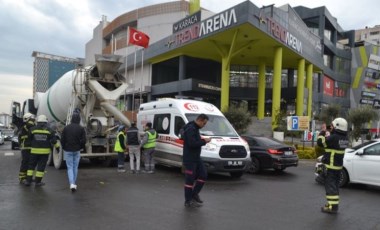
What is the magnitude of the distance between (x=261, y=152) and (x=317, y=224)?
692 centimetres

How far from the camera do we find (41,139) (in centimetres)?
917

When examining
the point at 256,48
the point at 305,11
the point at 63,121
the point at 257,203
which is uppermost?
the point at 305,11

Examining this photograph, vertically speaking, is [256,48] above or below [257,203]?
above

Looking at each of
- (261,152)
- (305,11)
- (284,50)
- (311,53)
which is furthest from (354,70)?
(261,152)

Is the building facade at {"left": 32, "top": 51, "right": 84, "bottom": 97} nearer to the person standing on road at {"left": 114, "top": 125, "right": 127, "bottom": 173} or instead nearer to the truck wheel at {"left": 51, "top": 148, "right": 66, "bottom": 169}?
the truck wheel at {"left": 51, "top": 148, "right": 66, "bottom": 169}

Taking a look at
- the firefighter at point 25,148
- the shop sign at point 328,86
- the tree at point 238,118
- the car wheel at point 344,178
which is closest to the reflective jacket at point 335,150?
the car wheel at point 344,178

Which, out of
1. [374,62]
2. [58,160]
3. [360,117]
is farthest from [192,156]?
[374,62]

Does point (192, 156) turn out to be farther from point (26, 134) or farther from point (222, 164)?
point (26, 134)

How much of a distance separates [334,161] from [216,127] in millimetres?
5179

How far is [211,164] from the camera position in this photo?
439 inches

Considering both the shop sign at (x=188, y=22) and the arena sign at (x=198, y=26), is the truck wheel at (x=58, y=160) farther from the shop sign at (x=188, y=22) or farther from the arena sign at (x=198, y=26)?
the shop sign at (x=188, y=22)

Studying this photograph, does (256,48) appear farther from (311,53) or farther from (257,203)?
(257,203)

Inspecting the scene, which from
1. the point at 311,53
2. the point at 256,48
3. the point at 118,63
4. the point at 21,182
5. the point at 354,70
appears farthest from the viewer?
the point at 354,70

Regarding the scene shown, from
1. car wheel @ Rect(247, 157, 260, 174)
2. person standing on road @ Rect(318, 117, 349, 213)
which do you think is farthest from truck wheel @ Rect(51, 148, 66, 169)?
person standing on road @ Rect(318, 117, 349, 213)
